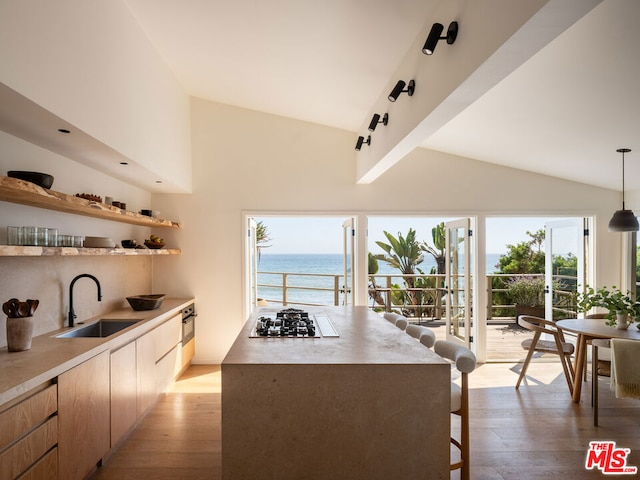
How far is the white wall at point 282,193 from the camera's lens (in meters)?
5.02

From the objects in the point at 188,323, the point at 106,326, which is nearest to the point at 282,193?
the point at 188,323

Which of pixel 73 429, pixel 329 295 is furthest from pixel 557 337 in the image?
pixel 329 295

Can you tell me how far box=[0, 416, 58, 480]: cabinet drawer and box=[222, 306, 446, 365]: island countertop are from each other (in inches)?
36.1

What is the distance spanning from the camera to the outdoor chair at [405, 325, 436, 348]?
2598mm

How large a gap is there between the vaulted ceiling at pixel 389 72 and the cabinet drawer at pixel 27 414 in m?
2.64

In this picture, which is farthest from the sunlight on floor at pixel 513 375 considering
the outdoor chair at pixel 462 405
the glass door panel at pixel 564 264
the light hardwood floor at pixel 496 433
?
the outdoor chair at pixel 462 405

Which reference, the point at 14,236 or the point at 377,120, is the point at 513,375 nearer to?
the point at 377,120

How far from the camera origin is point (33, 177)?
91.1 inches

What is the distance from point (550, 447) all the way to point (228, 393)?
8.09 ft

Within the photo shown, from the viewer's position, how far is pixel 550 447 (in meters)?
2.92

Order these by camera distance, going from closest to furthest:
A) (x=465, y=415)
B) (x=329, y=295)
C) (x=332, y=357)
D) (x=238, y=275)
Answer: (x=332, y=357) < (x=465, y=415) < (x=238, y=275) < (x=329, y=295)

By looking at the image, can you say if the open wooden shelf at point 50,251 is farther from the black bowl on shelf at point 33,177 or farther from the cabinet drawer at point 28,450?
the cabinet drawer at point 28,450

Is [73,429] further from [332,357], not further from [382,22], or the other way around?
[382,22]

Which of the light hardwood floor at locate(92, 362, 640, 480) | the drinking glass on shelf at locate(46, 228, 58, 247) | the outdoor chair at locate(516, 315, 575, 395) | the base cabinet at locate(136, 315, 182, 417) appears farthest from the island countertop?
the outdoor chair at locate(516, 315, 575, 395)
